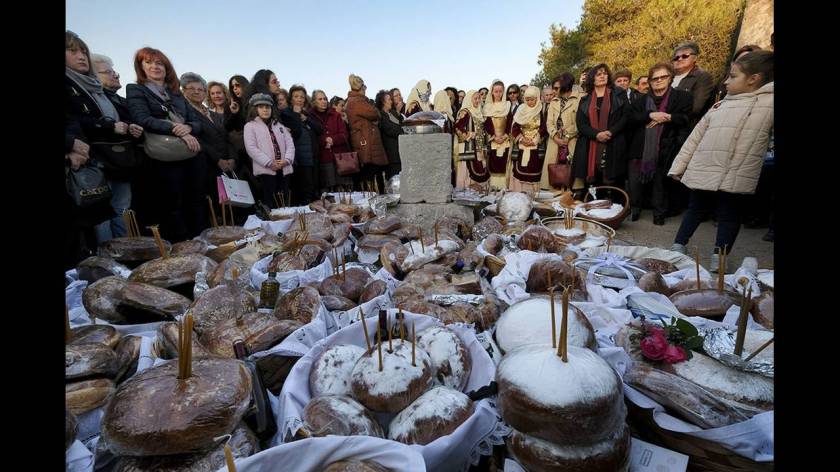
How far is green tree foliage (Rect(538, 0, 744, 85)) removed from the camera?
619 inches

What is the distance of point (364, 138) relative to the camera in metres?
7.70

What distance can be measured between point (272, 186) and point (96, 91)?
2.23 metres

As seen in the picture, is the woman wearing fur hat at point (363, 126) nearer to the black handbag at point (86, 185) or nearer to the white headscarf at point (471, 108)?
the white headscarf at point (471, 108)

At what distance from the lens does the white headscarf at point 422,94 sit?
914 centimetres

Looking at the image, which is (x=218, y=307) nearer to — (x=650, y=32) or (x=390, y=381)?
(x=390, y=381)

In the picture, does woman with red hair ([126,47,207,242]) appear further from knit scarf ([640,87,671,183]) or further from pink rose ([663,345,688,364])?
knit scarf ([640,87,671,183])

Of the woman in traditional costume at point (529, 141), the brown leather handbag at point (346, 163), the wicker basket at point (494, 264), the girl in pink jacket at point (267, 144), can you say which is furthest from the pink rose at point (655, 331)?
the brown leather handbag at point (346, 163)

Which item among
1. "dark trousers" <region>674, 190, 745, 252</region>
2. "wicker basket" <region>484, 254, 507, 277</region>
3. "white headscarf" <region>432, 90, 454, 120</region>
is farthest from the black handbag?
"white headscarf" <region>432, 90, 454, 120</region>

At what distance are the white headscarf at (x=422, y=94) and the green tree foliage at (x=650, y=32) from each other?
1035 centimetres

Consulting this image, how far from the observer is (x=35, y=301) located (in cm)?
41

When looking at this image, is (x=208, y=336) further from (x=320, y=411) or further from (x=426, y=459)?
(x=426, y=459)

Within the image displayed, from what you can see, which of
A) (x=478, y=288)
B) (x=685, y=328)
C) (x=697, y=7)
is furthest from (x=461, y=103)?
(x=697, y=7)

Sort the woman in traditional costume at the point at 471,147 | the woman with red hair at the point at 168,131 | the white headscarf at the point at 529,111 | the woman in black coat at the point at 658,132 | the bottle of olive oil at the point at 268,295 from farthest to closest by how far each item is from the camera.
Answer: the woman in traditional costume at the point at 471,147
the white headscarf at the point at 529,111
the woman in black coat at the point at 658,132
the woman with red hair at the point at 168,131
the bottle of olive oil at the point at 268,295

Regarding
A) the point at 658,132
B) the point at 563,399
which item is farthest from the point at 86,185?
the point at 658,132
